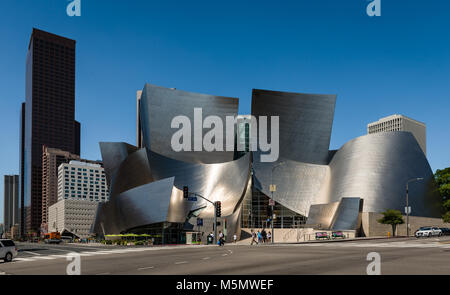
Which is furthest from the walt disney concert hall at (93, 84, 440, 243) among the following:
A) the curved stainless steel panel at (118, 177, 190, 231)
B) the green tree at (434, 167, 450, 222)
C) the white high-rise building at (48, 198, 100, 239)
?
the white high-rise building at (48, 198, 100, 239)

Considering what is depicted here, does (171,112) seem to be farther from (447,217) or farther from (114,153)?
(447,217)

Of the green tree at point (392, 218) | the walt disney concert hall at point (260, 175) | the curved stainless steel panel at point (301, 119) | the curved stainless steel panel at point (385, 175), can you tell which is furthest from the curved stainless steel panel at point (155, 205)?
the green tree at point (392, 218)

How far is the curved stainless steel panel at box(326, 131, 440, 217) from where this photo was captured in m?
63.2

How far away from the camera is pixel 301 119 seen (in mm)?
73062

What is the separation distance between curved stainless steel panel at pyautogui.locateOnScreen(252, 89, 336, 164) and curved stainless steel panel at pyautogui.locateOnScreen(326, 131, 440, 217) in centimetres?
537

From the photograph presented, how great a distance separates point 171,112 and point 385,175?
34.7 m

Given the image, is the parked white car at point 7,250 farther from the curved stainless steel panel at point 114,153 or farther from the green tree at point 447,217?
the green tree at point 447,217

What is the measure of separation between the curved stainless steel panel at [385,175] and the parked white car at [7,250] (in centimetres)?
4678

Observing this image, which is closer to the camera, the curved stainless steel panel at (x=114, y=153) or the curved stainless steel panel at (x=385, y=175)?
the curved stainless steel panel at (x=385, y=175)

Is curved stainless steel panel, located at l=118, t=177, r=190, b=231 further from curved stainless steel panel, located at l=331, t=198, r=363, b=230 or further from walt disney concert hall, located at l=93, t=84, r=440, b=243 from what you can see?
curved stainless steel panel, located at l=331, t=198, r=363, b=230

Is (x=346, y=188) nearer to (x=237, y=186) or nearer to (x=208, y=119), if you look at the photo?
(x=237, y=186)

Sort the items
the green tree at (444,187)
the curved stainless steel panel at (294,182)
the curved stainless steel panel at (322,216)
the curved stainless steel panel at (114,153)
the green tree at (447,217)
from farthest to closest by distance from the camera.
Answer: the curved stainless steel panel at (114,153), the curved stainless steel panel at (294,182), the green tree at (444,187), the green tree at (447,217), the curved stainless steel panel at (322,216)

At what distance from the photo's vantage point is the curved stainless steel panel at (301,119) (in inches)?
2852
